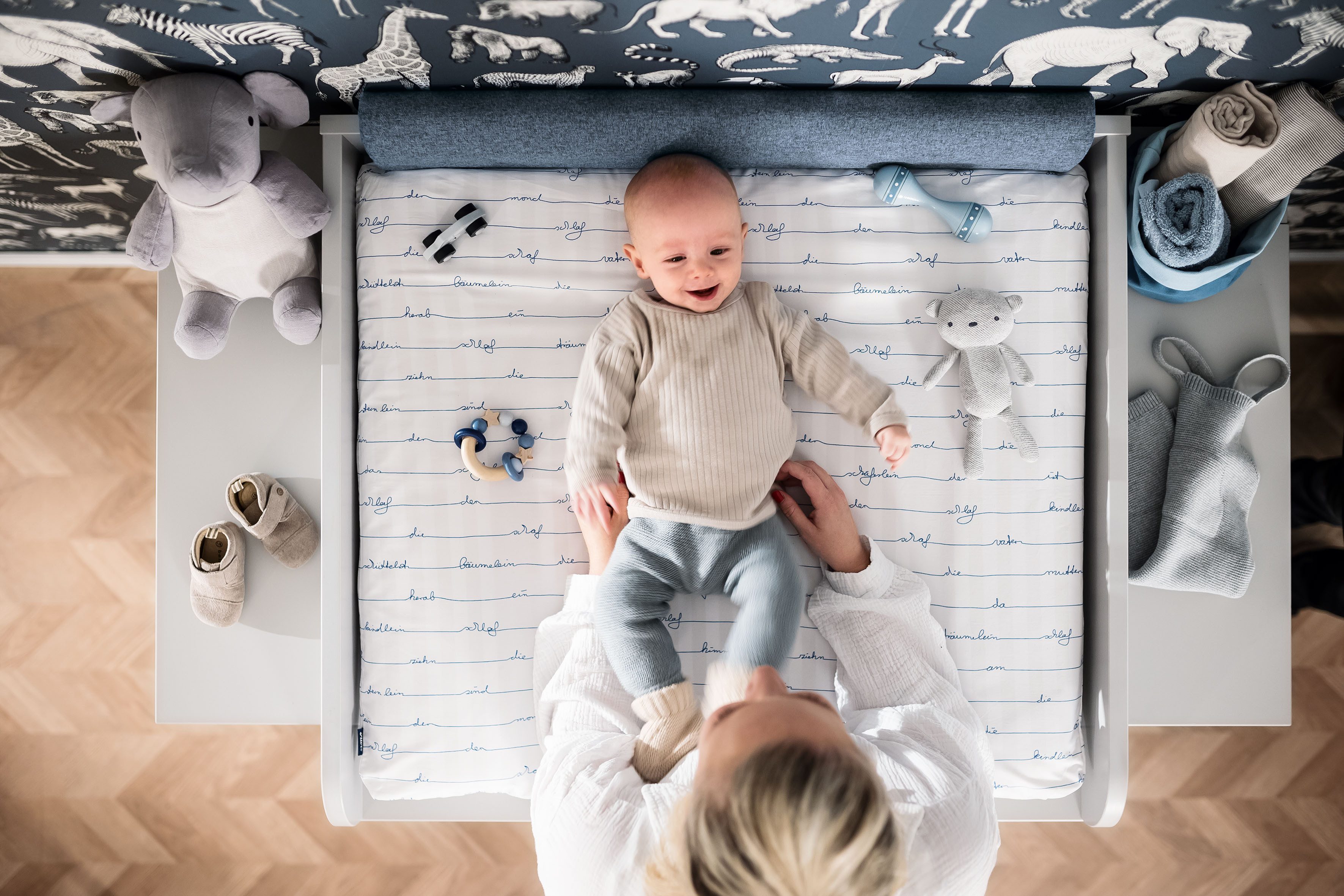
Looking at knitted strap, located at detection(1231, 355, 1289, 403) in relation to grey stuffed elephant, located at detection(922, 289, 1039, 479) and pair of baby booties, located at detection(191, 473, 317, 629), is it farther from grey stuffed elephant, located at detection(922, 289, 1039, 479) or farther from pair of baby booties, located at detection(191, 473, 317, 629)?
pair of baby booties, located at detection(191, 473, 317, 629)

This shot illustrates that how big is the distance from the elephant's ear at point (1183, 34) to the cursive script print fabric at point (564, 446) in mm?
238

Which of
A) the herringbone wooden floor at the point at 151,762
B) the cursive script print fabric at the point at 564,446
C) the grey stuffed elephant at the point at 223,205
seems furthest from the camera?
the herringbone wooden floor at the point at 151,762

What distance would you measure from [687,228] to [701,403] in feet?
0.75

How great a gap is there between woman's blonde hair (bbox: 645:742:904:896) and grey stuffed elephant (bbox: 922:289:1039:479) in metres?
0.61

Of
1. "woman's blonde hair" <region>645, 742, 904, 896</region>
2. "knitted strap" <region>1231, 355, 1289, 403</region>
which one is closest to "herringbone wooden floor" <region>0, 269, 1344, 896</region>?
"knitted strap" <region>1231, 355, 1289, 403</region>

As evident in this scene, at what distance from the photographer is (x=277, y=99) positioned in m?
1.04

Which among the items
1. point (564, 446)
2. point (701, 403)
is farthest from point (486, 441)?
point (701, 403)

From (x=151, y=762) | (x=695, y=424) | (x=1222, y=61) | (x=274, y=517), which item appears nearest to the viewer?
(x=1222, y=61)

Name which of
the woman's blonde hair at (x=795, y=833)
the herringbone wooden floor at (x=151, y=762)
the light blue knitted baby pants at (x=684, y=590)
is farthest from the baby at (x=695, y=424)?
the herringbone wooden floor at (x=151, y=762)

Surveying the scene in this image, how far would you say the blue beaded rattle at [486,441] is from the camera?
3.81 ft

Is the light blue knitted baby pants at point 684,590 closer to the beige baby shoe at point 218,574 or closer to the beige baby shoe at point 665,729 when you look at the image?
the beige baby shoe at point 665,729

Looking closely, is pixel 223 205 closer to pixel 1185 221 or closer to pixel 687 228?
pixel 687 228

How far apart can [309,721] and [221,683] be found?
149 mm

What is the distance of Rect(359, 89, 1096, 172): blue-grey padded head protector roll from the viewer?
1077 millimetres
